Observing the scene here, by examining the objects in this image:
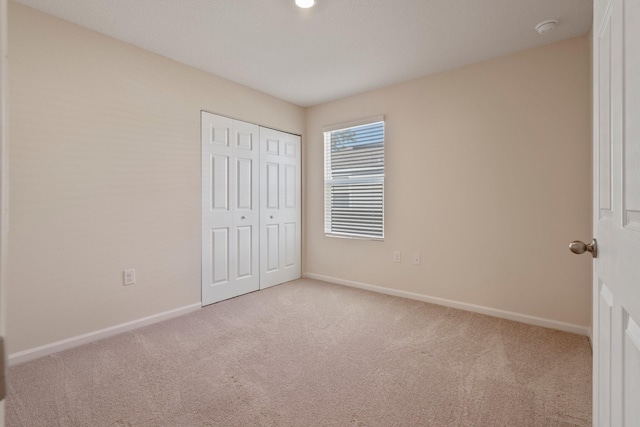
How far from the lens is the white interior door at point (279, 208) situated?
3861mm

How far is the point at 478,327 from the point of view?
266 cm

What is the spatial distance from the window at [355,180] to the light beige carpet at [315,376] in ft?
4.44

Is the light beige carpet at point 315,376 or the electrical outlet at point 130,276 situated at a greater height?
the electrical outlet at point 130,276

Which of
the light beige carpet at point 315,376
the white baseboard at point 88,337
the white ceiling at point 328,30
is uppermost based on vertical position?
the white ceiling at point 328,30

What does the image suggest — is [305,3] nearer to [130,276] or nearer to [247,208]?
[247,208]

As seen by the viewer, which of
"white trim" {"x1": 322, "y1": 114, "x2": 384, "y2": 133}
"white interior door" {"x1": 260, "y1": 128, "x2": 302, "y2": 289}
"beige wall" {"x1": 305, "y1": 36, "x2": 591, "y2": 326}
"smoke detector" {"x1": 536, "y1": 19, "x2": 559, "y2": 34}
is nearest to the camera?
"smoke detector" {"x1": 536, "y1": 19, "x2": 559, "y2": 34}

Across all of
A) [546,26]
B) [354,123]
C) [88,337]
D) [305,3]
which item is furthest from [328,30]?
[88,337]

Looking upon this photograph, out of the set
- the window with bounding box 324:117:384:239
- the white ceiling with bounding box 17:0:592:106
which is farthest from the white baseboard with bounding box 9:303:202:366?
the white ceiling with bounding box 17:0:592:106

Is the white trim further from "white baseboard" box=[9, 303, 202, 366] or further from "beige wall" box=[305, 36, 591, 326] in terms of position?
"white baseboard" box=[9, 303, 202, 366]

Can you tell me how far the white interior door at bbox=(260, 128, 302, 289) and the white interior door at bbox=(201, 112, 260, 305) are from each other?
0.13 meters

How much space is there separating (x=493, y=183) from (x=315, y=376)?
2.39m

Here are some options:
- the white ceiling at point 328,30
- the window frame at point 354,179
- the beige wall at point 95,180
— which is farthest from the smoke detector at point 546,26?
the beige wall at point 95,180

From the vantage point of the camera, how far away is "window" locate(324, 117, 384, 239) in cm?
372
